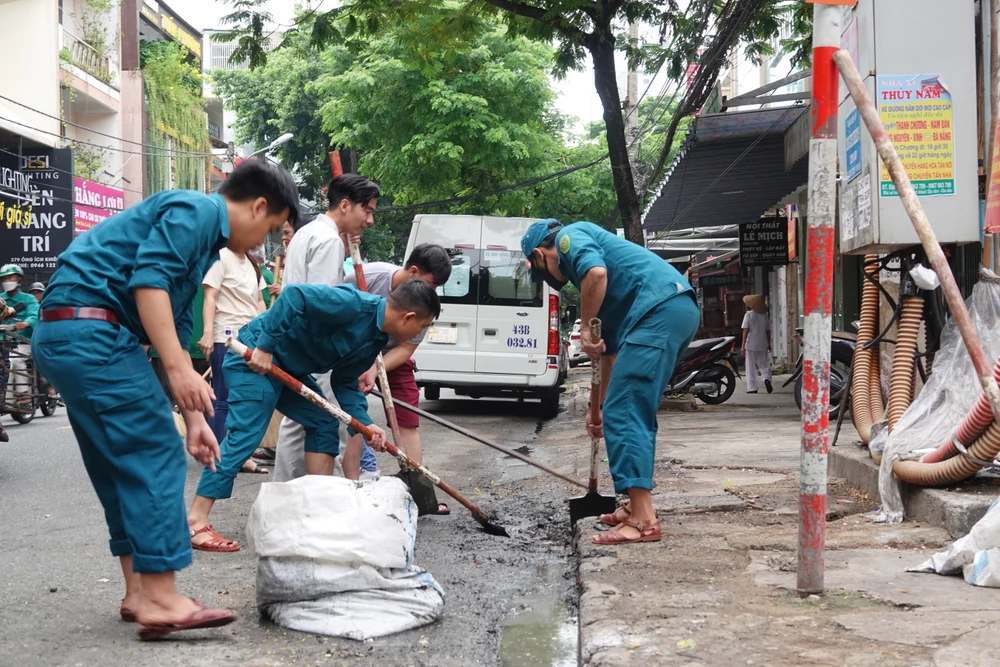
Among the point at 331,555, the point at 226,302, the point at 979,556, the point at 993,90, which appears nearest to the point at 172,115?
the point at 226,302

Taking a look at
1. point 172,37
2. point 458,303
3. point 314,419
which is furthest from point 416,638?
point 172,37

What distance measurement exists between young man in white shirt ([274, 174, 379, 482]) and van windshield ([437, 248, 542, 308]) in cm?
642

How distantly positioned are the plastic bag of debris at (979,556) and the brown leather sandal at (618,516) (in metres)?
1.43

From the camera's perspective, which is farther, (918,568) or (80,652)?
(918,568)

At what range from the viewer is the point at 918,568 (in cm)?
353

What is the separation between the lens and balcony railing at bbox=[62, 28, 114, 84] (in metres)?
24.6

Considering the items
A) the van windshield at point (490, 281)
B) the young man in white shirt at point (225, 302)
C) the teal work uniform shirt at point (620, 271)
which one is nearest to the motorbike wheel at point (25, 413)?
the van windshield at point (490, 281)

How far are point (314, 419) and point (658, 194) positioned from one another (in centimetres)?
1091

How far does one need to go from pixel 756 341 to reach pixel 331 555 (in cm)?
1187

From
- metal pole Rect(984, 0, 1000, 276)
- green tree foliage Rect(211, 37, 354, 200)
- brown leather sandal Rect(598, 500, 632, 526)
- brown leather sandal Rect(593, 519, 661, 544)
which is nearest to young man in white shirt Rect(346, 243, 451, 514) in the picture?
brown leather sandal Rect(598, 500, 632, 526)

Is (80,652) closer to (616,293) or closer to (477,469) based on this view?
(616,293)

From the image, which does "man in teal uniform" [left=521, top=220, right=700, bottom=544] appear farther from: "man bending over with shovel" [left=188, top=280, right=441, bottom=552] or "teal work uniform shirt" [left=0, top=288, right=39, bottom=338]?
"teal work uniform shirt" [left=0, top=288, right=39, bottom=338]

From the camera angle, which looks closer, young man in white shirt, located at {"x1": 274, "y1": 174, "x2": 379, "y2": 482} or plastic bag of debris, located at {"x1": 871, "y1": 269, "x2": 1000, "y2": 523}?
plastic bag of debris, located at {"x1": 871, "y1": 269, "x2": 1000, "y2": 523}

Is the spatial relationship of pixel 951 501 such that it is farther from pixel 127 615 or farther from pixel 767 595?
pixel 127 615
